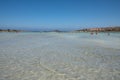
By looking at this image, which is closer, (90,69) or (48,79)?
(48,79)

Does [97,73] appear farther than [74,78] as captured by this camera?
Yes

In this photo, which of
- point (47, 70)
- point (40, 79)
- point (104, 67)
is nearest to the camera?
point (40, 79)

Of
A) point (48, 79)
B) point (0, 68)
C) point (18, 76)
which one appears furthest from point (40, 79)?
point (0, 68)

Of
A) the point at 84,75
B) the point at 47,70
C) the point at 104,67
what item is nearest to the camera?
the point at 84,75

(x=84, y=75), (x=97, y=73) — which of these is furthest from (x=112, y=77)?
(x=84, y=75)

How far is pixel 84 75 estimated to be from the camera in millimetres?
6723

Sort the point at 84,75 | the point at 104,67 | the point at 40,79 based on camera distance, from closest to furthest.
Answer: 1. the point at 40,79
2. the point at 84,75
3. the point at 104,67

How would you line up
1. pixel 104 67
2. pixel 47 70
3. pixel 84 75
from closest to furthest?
1. pixel 84 75
2. pixel 47 70
3. pixel 104 67

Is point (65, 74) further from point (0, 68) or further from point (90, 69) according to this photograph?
point (0, 68)

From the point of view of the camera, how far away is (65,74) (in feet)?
22.5

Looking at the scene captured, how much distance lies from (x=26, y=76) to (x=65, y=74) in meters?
1.67

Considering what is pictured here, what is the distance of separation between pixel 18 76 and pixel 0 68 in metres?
1.66

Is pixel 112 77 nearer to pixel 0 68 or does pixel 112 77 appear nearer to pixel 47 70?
pixel 47 70

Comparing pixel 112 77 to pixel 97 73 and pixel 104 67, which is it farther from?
pixel 104 67
